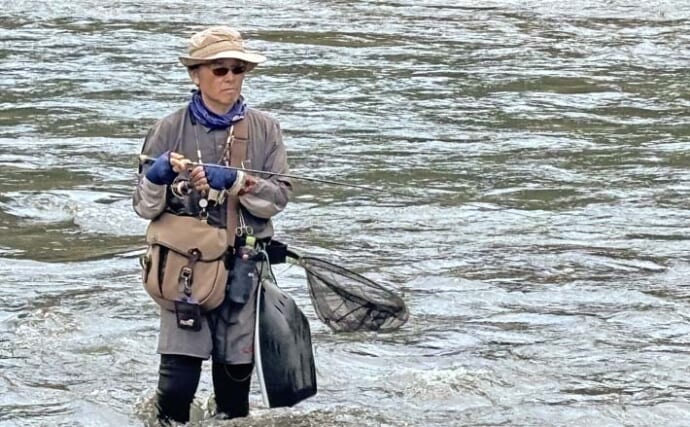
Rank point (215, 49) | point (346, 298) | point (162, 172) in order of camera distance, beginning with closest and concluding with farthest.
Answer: point (162, 172) < point (215, 49) < point (346, 298)

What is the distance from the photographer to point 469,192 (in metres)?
12.3

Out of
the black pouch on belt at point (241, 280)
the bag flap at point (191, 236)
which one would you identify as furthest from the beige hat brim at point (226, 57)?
the black pouch on belt at point (241, 280)

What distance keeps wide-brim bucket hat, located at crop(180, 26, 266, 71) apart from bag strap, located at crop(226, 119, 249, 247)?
9.6 inches

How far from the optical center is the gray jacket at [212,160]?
19.6ft

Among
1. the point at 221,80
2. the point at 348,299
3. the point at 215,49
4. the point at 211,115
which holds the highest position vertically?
the point at 215,49

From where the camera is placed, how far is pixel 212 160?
6039 millimetres

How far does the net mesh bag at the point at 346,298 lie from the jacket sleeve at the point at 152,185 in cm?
76

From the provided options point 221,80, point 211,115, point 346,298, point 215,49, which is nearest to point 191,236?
point 211,115

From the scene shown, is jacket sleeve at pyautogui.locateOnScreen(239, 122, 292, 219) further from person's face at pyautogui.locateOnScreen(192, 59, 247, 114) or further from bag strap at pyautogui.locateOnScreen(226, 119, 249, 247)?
person's face at pyautogui.locateOnScreen(192, 59, 247, 114)

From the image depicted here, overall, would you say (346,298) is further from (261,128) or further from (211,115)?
(211,115)

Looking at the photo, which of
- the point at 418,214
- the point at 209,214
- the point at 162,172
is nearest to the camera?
the point at 162,172

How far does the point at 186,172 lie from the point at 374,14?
1929cm

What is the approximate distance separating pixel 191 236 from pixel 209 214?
0.39ft

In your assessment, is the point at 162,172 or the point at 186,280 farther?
the point at 186,280
